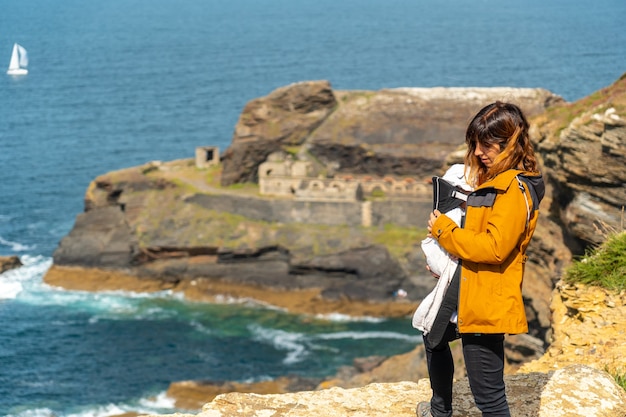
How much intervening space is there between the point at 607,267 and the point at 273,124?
65763mm

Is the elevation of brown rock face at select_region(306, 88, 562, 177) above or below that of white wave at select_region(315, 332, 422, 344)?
above

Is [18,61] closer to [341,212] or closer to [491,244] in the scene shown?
[341,212]

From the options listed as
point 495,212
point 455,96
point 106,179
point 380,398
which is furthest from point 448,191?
point 455,96

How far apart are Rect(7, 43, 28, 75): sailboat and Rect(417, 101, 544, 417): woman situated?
11871cm

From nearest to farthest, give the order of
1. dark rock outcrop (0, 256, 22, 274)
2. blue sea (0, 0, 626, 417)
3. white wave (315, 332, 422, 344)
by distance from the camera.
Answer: blue sea (0, 0, 626, 417)
white wave (315, 332, 422, 344)
dark rock outcrop (0, 256, 22, 274)

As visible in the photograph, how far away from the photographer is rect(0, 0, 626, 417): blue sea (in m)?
51.7

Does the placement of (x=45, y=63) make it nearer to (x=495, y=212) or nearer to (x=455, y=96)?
(x=455, y=96)

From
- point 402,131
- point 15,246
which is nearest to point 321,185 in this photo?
point 402,131

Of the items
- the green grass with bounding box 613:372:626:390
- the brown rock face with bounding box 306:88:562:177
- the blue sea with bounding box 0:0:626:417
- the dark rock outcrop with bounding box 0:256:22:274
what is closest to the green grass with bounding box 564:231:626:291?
the green grass with bounding box 613:372:626:390

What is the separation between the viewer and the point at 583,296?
14438 mm

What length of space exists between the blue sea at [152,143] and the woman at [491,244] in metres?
38.1

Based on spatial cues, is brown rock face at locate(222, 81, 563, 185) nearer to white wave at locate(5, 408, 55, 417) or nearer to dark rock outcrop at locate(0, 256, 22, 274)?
dark rock outcrop at locate(0, 256, 22, 274)

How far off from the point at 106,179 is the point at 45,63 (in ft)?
Result: 259

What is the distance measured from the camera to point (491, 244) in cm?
870
